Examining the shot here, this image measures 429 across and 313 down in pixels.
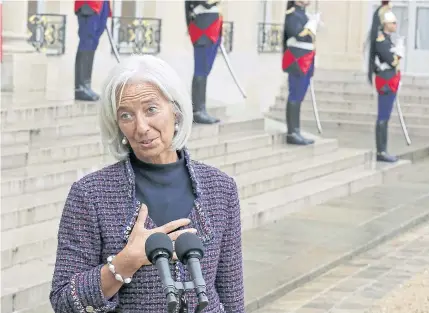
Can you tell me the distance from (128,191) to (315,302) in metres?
4.94

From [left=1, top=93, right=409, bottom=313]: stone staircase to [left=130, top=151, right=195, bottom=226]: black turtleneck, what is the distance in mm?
3479

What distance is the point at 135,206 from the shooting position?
110 inches

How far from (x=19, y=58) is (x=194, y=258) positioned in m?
9.56

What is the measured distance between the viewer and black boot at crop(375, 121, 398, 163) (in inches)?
548

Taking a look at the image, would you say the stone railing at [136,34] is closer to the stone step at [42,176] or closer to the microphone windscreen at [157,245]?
the stone step at [42,176]

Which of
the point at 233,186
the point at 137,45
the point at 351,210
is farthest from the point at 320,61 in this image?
the point at 233,186

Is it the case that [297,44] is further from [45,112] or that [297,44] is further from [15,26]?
[45,112]

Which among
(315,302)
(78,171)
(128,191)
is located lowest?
(315,302)

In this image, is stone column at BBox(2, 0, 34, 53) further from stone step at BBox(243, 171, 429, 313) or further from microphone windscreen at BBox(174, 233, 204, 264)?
microphone windscreen at BBox(174, 233, 204, 264)

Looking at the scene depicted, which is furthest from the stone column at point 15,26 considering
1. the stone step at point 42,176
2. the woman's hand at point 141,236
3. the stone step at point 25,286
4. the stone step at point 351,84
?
the woman's hand at point 141,236

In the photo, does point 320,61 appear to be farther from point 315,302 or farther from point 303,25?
point 315,302

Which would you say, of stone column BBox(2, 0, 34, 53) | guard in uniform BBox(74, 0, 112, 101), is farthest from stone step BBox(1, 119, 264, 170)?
stone column BBox(2, 0, 34, 53)

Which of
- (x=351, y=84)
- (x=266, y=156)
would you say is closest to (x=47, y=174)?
(x=266, y=156)

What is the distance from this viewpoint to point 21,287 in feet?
20.9
